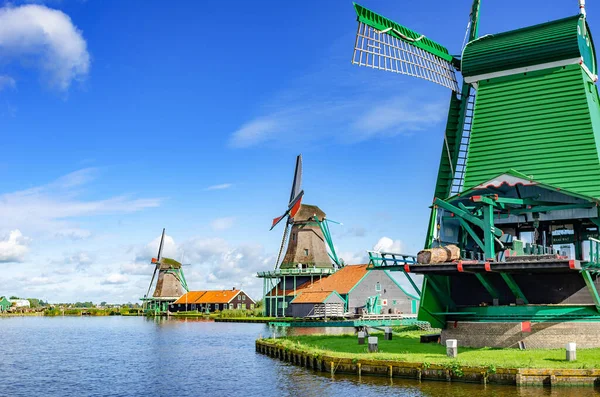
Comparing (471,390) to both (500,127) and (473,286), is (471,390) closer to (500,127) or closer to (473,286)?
(473,286)

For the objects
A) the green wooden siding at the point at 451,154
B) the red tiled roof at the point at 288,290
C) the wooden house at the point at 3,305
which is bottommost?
the wooden house at the point at 3,305

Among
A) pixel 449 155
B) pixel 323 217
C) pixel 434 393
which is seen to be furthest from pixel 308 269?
pixel 434 393

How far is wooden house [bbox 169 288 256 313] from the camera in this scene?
9344cm

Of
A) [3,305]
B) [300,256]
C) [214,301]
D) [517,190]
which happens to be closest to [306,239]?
[300,256]

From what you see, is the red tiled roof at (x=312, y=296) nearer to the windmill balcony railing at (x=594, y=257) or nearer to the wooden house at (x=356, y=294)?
the wooden house at (x=356, y=294)

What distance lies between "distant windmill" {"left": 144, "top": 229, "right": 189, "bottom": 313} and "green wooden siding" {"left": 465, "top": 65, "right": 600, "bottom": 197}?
256 feet

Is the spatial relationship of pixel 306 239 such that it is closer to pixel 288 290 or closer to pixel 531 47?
pixel 288 290

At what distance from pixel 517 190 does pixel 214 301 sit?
73353 millimetres

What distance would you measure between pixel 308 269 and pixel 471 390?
44.9 meters

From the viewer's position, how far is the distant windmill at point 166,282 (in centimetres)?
9969

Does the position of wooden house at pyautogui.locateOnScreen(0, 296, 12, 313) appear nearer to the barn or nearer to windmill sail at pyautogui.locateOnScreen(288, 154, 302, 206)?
windmill sail at pyautogui.locateOnScreen(288, 154, 302, 206)

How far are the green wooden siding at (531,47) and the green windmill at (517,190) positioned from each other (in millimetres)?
47

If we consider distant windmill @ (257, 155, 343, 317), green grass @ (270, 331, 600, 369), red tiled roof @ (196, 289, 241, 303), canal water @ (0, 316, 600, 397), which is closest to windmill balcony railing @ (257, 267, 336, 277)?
distant windmill @ (257, 155, 343, 317)

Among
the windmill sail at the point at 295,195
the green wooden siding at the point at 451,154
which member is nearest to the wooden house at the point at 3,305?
the windmill sail at the point at 295,195
